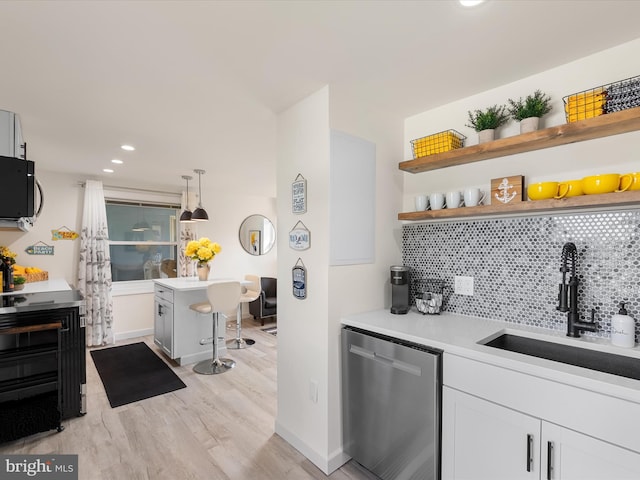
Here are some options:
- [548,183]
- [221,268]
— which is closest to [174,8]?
[548,183]

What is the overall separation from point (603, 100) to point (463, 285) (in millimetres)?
1189

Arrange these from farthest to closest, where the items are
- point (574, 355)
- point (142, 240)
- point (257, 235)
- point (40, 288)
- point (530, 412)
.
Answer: point (257, 235), point (142, 240), point (40, 288), point (574, 355), point (530, 412)

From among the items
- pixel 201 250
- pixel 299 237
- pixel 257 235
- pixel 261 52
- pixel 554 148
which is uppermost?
pixel 261 52

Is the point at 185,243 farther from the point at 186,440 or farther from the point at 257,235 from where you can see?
the point at 186,440

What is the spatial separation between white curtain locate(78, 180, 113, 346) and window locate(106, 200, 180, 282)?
317 mm

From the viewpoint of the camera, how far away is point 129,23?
4.63 feet

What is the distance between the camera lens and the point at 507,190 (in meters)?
1.82

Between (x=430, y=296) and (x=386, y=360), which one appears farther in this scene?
(x=430, y=296)

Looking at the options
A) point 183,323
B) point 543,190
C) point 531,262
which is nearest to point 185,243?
point 183,323

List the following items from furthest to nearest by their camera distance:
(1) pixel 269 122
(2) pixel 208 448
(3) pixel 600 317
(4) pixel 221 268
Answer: (4) pixel 221 268 < (1) pixel 269 122 < (2) pixel 208 448 < (3) pixel 600 317

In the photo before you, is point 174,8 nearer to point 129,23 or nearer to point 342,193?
point 129,23

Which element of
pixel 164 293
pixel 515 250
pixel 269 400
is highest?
pixel 515 250

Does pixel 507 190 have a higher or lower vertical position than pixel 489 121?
lower

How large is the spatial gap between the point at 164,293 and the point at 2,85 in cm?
250
